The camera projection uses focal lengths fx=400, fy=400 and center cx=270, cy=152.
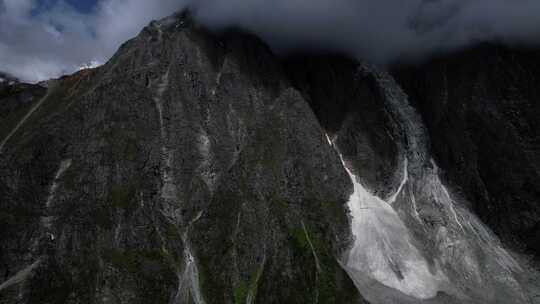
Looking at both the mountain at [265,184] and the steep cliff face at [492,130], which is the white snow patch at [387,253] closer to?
the mountain at [265,184]

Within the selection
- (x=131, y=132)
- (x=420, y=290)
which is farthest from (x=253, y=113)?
(x=420, y=290)

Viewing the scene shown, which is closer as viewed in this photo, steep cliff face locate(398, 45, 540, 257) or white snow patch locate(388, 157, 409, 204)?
steep cliff face locate(398, 45, 540, 257)

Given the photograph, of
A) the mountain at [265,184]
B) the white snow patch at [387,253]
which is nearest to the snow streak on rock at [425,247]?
the white snow patch at [387,253]

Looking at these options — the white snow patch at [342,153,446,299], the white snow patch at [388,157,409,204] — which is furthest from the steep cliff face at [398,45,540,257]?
the white snow patch at [342,153,446,299]

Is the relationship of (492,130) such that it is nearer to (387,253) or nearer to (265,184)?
(387,253)

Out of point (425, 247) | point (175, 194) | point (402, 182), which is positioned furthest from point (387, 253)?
point (175, 194)

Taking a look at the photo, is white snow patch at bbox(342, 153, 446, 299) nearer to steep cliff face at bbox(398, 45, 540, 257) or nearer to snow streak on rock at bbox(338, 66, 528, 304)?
snow streak on rock at bbox(338, 66, 528, 304)
